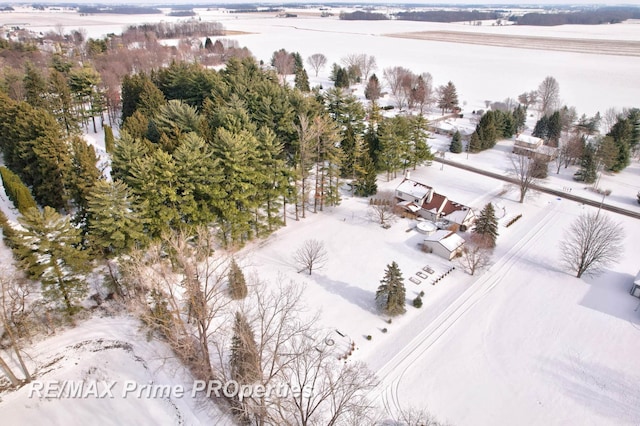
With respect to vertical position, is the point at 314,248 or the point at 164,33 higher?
the point at 164,33

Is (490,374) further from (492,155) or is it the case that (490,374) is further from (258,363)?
(492,155)

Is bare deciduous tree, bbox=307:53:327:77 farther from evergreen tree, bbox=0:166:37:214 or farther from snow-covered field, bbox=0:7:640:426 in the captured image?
evergreen tree, bbox=0:166:37:214

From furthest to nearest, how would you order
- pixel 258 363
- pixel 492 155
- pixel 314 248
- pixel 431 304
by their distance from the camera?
pixel 492 155 → pixel 314 248 → pixel 431 304 → pixel 258 363

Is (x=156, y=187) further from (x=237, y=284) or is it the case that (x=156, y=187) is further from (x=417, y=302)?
(x=417, y=302)

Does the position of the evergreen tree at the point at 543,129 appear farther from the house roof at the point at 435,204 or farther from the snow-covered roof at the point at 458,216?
the snow-covered roof at the point at 458,216

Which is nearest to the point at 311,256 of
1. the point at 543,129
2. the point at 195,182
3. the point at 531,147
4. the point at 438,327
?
the point at 195,182

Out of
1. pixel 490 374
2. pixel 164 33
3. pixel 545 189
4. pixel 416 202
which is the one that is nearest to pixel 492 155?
pixel 545 189

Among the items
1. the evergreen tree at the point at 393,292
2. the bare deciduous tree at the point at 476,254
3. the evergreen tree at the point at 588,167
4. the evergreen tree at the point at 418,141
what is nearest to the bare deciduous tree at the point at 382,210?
the bare deciduous tree at the point at 476,254
